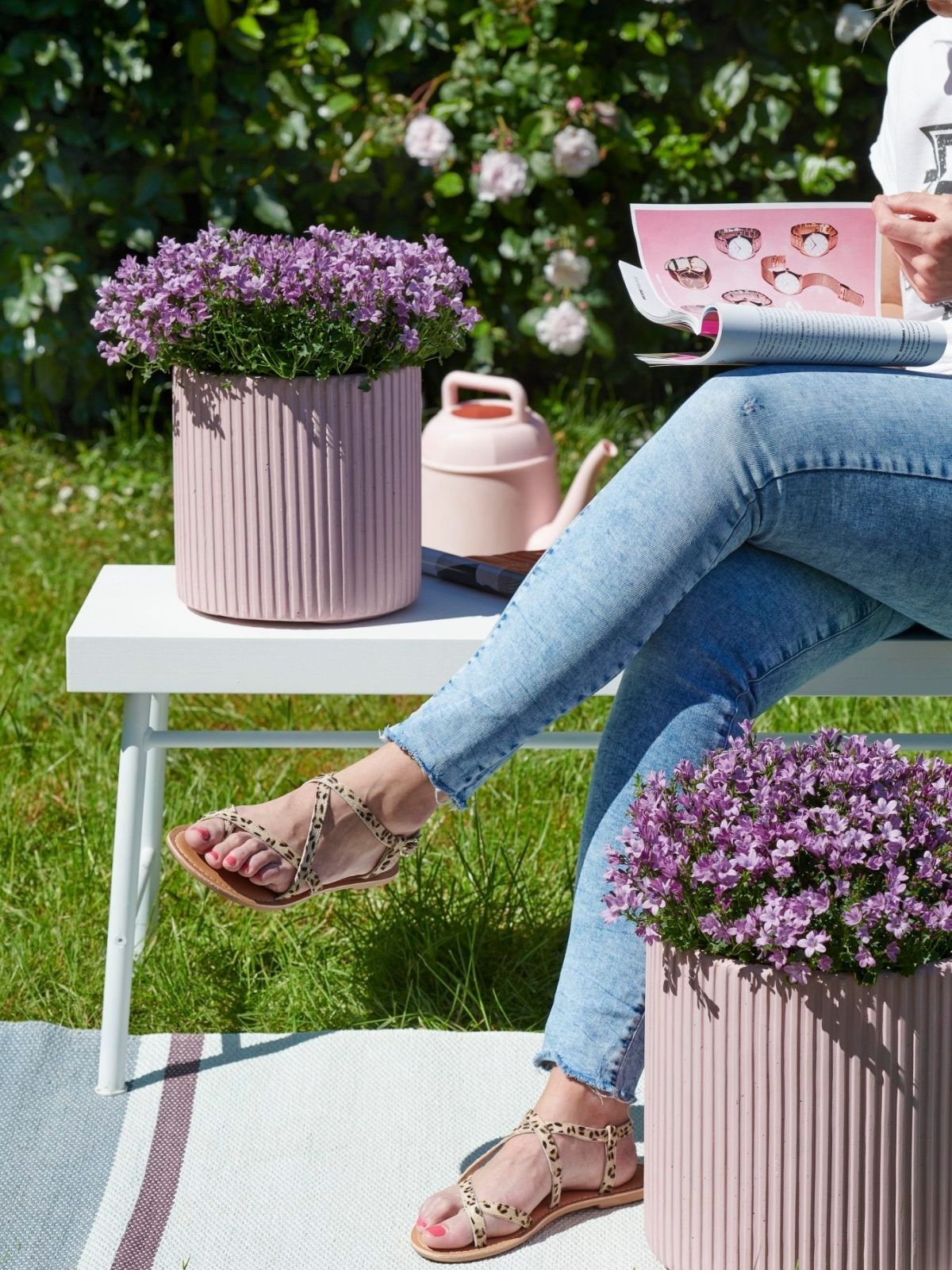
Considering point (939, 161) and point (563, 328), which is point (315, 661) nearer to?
point (939, 161)

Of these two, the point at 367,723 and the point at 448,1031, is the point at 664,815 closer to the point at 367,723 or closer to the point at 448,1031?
the point at 448,1031

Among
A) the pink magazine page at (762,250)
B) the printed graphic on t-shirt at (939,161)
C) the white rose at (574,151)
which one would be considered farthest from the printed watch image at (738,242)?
the white rose at (574,151)

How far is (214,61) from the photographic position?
369 cm

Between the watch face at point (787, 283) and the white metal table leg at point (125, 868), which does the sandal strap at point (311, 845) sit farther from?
the watch face at point (787, 283)

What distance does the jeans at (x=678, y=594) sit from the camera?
1.45 m

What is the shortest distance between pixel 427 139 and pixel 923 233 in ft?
7.47

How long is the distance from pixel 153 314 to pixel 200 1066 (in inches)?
32.6

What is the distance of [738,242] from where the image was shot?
5.58 feet

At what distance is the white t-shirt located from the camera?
72.7 inches

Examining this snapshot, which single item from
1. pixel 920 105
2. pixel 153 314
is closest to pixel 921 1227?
pixel 153 314

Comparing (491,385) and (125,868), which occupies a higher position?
(491,385)

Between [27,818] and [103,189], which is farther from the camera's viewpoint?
[103,189]

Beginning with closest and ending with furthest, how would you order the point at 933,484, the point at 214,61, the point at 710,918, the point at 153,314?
the point at 710,918, the point at 933,484, the point at 153,314, the point at 214,61

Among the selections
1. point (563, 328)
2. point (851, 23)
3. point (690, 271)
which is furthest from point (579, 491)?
point (851, 23)
